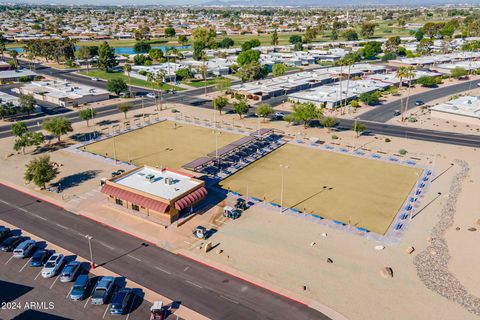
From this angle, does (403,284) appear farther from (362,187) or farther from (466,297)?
(362,187)

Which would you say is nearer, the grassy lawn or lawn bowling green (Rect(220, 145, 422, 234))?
lawn bowling green (Rect(220, 145, 422, 234))

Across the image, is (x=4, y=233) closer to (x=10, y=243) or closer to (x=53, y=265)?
(x=10, y=243)

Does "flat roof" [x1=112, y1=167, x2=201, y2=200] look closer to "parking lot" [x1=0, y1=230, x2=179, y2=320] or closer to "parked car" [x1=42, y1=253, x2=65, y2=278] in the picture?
"parked car" [x1=42, y1=253, x2=65, y2=278]

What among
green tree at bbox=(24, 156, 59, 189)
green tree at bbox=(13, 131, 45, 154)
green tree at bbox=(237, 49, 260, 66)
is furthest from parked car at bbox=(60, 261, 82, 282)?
green tree at bbox=(237, 49, 260, 66)

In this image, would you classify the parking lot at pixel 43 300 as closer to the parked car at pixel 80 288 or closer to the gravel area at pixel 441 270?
the parked car at pixel 80 288

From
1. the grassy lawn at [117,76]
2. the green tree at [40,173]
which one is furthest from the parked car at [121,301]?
the grassy lawn at [117,76]

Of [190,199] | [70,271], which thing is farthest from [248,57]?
[70,271]

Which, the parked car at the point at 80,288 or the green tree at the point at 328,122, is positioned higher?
the green tree at the point at 328,122
